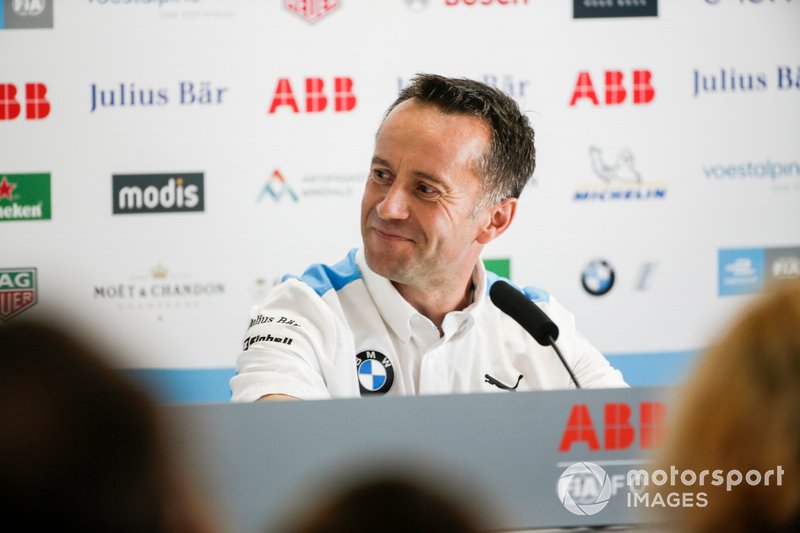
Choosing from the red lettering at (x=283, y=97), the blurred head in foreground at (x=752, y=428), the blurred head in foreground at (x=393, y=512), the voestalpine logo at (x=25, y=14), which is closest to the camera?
the blurred head in foreground at (x=393, y=512)

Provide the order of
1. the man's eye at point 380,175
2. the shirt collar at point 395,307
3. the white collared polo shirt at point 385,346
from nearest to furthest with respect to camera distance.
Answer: the white collared polo shirt at point 385,346
the shirt collar at point 395,307
the man's eye at point 380,175

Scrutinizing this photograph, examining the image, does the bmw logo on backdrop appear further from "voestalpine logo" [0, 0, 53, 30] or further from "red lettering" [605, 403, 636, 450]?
"red lettering" [605, 403, 636, 450]

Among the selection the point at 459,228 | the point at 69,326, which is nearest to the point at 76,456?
the point at 69,326

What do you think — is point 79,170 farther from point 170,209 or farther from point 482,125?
point 482,125

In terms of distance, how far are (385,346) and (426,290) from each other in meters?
0.23

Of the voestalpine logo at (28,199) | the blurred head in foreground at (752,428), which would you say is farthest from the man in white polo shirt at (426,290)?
the voestalpine logo at (28,199)

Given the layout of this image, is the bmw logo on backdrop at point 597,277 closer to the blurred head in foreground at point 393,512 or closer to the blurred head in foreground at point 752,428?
the blurred head in foreground at point 752,428

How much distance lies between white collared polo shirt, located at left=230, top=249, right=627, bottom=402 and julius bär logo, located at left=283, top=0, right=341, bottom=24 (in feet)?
6.49

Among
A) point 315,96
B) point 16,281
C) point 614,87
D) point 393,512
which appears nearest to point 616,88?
point 614,87

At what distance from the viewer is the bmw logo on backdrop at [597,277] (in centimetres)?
412

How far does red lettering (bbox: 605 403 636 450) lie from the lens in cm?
122

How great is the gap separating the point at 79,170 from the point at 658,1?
261 centimetres

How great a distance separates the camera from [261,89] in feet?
13.0

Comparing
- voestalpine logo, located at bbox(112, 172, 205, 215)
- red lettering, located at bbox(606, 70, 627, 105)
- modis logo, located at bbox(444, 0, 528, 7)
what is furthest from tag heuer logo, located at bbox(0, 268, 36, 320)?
red lettering, located at bbox(606, 70, 627, 105)
